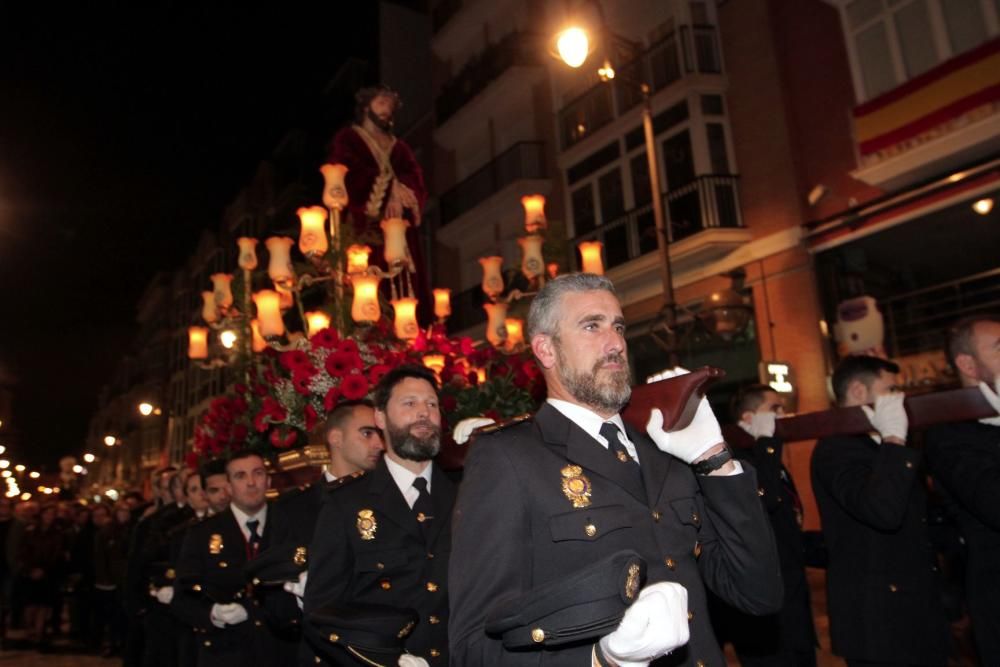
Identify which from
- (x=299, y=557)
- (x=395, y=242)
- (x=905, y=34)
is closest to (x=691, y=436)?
(x=299, y=557)

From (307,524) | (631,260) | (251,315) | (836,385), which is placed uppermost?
(631,260)

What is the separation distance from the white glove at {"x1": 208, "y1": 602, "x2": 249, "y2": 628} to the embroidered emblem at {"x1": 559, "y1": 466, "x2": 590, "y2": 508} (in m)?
3.03

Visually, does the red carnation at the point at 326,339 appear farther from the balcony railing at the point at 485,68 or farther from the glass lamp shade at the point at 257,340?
the balcony railing at the point at 485,68

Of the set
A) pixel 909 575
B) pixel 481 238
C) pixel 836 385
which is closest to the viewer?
pixel 909 575

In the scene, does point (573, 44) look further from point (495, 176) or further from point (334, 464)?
point (495, 176)

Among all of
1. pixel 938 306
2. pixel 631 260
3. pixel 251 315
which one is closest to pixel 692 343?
pixel 631 260

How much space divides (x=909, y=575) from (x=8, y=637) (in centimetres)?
1515

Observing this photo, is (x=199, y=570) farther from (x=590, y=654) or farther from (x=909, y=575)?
(x=909, y=575)

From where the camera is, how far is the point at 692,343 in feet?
51.0

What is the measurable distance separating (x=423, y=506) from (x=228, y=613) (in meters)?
1.76

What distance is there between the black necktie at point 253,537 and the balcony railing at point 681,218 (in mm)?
10240

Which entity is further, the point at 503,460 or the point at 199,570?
the point at 199,570

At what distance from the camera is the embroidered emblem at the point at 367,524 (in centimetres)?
316

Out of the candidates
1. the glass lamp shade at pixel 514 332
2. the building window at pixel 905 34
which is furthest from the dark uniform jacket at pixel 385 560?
the building window at pixel 905 34
